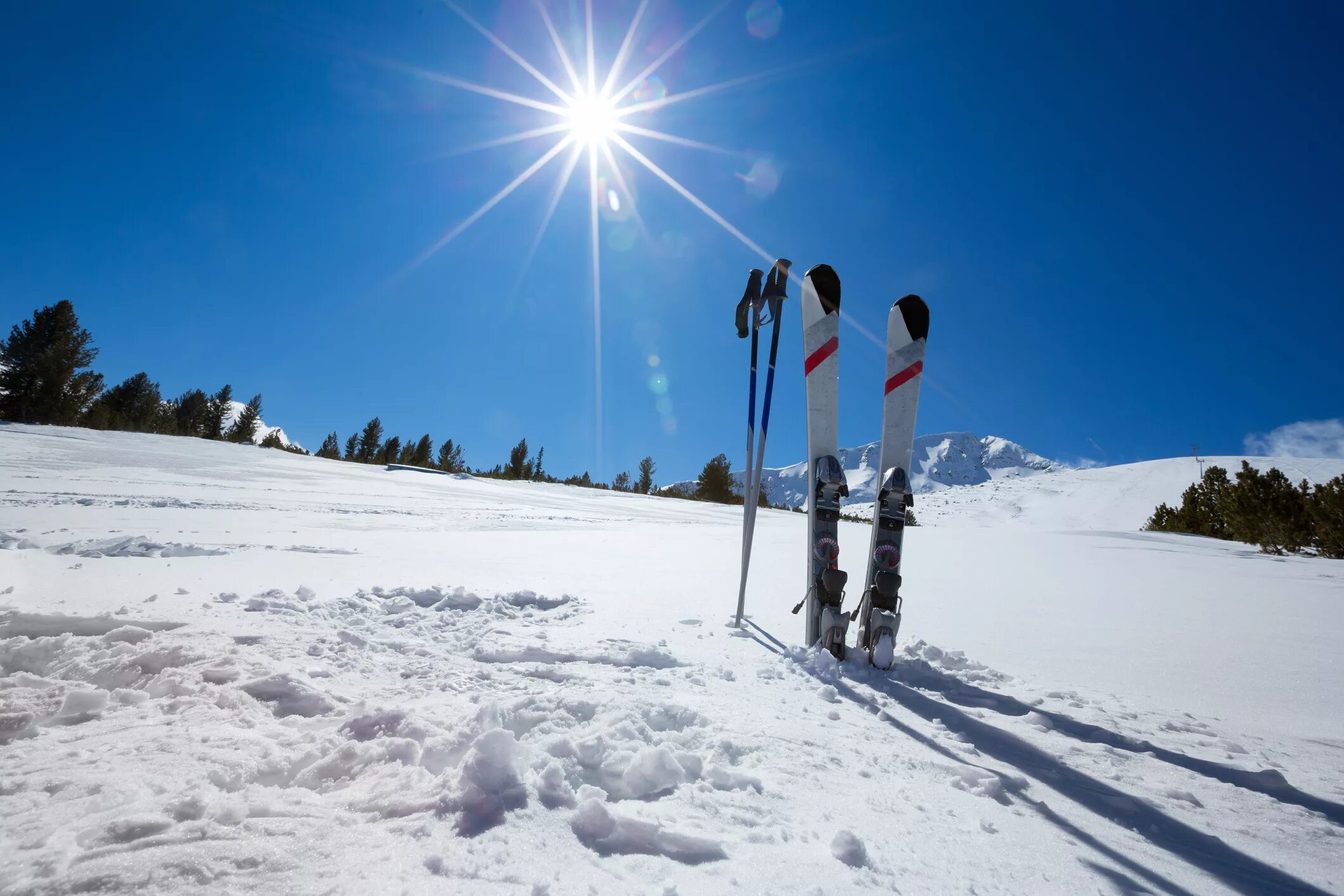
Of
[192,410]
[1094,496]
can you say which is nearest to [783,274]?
[192,410]

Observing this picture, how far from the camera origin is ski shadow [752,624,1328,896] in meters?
1.30

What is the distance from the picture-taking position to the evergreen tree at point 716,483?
29.7 m

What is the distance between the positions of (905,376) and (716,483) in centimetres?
2593

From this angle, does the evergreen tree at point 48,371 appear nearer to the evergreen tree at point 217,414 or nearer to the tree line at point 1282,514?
the evergreen tree at point 217,414

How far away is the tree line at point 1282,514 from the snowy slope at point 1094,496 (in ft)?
130

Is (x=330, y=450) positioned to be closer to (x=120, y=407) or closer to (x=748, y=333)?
(x=120, y=407)

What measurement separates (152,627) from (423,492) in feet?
39.4

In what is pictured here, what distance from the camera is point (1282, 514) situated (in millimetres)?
17594

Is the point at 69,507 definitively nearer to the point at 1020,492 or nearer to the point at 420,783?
the point at 420,783

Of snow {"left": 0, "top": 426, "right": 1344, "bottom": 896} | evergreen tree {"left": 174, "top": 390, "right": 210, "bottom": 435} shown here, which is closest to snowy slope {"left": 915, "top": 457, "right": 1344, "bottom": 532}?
→ snow {"left": 0, "top": 426, "right": 1344, "bottom": 896}

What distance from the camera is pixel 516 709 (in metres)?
1.83

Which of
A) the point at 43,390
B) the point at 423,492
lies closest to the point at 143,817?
the point at 423,492

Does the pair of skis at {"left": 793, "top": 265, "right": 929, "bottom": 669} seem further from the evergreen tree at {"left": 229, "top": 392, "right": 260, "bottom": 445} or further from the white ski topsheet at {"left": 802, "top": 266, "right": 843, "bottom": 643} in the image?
the evergreen tree at {"left": 229, "top": 392, "right": 260, "bottom": 445}

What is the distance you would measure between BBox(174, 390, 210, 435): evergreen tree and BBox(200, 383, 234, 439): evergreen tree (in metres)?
1.04
